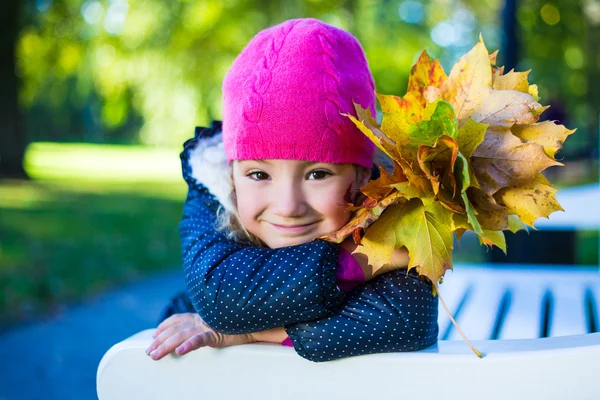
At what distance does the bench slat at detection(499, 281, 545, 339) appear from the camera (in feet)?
7.82

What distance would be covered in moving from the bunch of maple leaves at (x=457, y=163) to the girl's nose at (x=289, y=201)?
22 cm

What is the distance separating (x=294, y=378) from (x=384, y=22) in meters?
11.8

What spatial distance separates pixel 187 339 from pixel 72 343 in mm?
3231

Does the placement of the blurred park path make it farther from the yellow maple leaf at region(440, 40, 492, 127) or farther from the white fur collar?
the yellow maple leaf at region(440, 40, 492, 127)

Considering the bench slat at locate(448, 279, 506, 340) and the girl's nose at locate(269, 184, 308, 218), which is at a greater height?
the girl's nose at locate(269, 184, 308, 218)

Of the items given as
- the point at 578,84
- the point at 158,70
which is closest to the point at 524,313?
the point at 158,70

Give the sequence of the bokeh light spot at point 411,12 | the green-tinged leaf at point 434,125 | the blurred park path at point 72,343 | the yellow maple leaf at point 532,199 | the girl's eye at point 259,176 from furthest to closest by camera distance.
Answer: the bokeh light spot at point 411,12 → the blurred park path at point 72,343 → the girl's eye at point 259,176 → the yellow maple leaf at point 532,199 → the green-tinged leaf at point 434,125

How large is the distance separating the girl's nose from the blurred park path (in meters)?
2.46

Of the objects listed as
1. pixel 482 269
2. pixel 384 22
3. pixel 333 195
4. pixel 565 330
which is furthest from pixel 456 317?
pixel 384 22

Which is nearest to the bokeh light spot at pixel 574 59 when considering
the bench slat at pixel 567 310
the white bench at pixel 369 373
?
the bench slat at pixel 567 310

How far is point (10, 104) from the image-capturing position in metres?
13.3

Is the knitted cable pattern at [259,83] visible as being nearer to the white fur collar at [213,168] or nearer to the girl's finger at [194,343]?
the white fur collar at [213,168]

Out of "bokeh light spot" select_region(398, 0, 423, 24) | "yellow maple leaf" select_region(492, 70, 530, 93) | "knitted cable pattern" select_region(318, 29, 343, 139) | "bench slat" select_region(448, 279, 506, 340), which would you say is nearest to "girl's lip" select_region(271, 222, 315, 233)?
"knitted cable pattern" select_region(318, 29, 343, 139)

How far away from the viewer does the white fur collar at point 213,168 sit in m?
2.10
